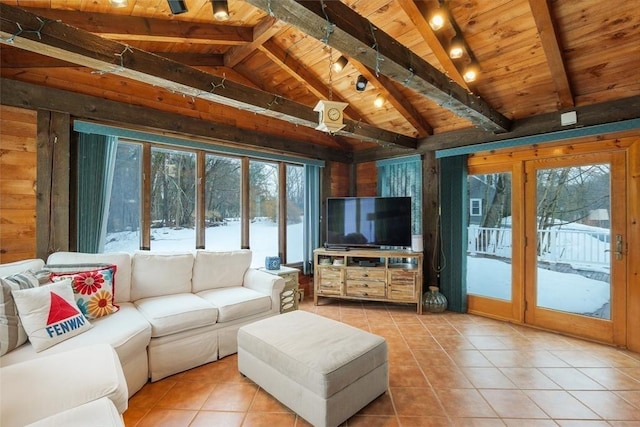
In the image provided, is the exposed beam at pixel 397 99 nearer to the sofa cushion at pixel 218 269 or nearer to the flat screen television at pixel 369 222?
the flat screen television at pixel 369 222

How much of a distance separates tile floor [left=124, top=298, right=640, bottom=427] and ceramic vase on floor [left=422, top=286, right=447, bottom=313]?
74 cm

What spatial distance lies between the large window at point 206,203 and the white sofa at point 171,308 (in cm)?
52

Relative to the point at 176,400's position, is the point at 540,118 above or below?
above

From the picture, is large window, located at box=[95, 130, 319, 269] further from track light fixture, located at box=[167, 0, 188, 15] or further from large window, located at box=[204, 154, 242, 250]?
track light fixture, located at box=[167, 0, 188, 15]

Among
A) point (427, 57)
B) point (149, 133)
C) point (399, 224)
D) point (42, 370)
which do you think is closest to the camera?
point (42, 370)

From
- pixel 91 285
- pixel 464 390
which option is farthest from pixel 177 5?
pixel 464 390

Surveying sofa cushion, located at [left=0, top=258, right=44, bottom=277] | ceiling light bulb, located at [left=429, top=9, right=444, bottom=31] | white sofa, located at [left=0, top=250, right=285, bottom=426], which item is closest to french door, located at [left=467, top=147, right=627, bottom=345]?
ceiling light bulb, located at [left=429, top=9, right=444, bottom=31]

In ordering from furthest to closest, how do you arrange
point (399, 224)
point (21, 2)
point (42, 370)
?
point (399, 224) < point (21, 2) < point (42, 370)

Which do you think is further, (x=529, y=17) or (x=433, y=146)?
(x=433, y=146)

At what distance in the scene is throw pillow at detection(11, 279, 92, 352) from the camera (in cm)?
184

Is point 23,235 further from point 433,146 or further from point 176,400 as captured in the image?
point 433,146

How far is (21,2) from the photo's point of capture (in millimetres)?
→ 2078

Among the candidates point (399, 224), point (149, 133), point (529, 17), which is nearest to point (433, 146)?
point (399, 224)

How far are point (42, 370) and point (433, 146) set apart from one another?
431 cm
